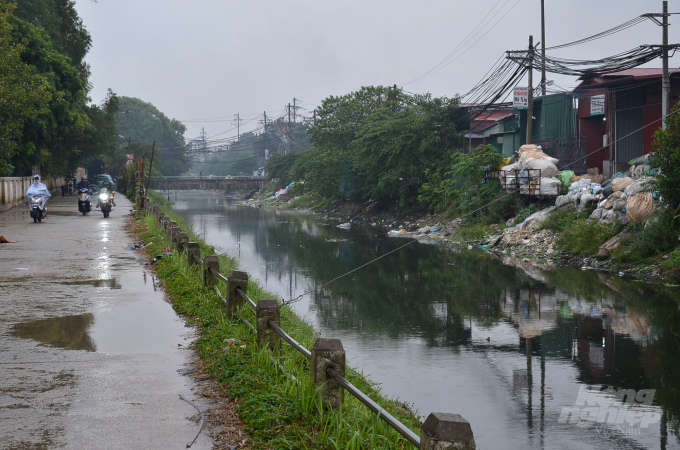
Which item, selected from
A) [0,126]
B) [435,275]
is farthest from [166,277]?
[0,126]

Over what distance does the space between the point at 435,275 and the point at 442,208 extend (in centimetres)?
1428

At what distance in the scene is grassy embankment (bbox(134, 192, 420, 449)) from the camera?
439cm

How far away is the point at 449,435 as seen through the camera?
3.12m

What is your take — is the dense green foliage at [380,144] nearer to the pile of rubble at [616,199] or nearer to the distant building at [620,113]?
the distant building at [620,113]

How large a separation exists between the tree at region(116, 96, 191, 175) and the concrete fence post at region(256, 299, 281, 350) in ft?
299

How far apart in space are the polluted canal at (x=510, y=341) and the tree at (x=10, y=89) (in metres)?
9.74

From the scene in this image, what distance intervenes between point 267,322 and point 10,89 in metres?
19.3

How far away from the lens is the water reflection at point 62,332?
6935 millimetres

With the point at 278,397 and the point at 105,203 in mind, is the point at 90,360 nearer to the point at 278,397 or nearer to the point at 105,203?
the point at 278,397

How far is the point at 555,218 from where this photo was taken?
20.8 meters

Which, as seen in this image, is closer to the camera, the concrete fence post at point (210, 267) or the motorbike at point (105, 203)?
the concrete fence post at point (210, 267)

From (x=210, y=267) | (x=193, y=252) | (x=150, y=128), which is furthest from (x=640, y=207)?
(x=150, y=128)

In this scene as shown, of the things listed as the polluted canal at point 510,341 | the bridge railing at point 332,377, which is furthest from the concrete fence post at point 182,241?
the bridge railing at point 332,377

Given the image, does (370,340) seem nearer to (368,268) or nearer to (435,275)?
(435,275)
